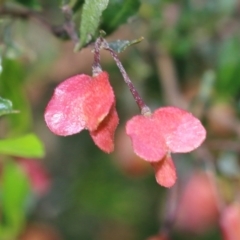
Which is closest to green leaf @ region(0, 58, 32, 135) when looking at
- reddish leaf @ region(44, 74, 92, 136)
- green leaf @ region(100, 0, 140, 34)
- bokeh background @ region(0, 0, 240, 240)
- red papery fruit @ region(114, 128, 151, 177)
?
bokeh background @ region(0, 0, 240, 240)

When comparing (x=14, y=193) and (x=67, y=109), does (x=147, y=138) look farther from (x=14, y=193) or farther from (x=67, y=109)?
(x=14, y=193)

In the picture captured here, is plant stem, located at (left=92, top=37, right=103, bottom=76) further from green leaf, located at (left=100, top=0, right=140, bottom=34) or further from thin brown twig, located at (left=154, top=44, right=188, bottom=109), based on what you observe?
thin brown twig, located at (left=154, top=44, right=188, bottom=109)

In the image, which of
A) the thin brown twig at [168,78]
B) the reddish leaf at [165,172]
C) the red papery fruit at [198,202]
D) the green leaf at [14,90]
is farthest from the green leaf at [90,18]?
the red papery fruit at [198,202]

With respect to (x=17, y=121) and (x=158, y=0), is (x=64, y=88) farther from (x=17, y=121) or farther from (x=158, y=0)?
(x=158, y=0)

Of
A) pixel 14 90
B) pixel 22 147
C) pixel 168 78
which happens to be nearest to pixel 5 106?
pixel 22 147

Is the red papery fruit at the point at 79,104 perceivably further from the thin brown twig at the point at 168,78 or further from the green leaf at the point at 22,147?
the thin brown twig at the point at 168,78
